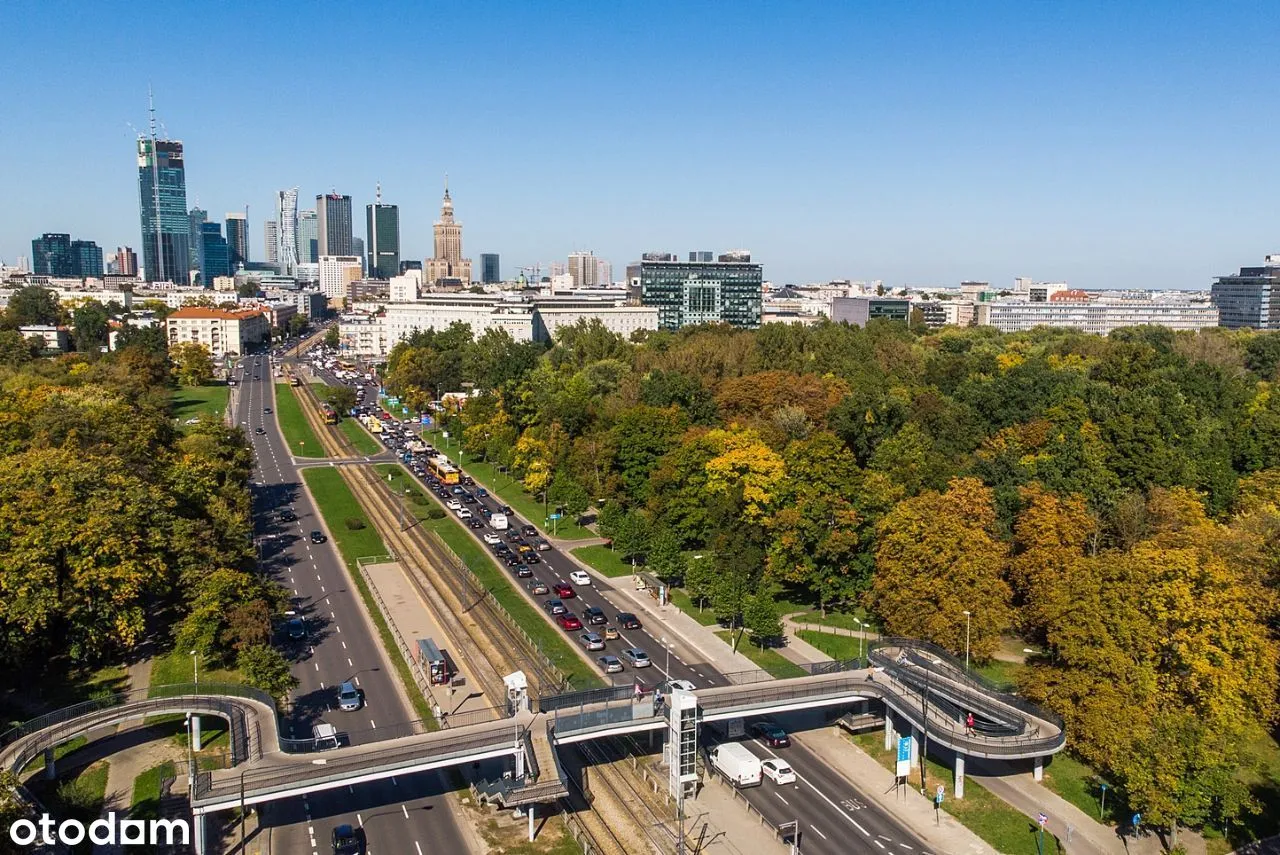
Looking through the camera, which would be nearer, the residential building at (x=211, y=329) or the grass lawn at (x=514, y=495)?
the grass lawn at (x=514, y=495)

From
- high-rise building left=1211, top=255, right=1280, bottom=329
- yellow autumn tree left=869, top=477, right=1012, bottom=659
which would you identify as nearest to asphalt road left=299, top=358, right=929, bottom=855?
yellow autumn tree left=869, top=477, right=1012, bottom=659

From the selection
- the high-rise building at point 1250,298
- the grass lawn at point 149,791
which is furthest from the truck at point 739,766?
the high-rise building at point 1250,298

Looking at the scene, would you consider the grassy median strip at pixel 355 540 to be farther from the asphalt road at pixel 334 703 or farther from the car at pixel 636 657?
the car at pixel 636 657

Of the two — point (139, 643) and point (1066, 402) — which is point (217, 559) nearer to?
point (139, 643)

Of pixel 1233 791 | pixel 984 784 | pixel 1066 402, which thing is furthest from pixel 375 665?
pixel 1066 402

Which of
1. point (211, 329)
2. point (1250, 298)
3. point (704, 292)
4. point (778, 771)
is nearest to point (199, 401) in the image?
point (211, 329)

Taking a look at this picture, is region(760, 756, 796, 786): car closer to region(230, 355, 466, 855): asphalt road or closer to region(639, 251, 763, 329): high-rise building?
region(230, 355, 466, 855): asphalt road
